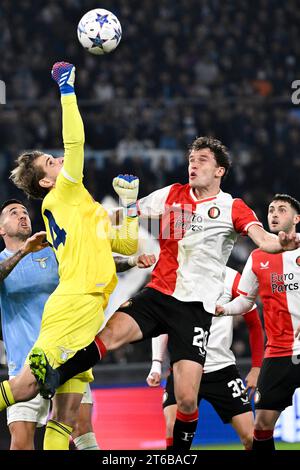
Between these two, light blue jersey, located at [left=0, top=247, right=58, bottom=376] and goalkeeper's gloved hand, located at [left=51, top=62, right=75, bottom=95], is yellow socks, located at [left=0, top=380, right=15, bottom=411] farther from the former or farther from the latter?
goalkeeper's gloved hand, located at [left=51, top=62, right=75, bottom=95]

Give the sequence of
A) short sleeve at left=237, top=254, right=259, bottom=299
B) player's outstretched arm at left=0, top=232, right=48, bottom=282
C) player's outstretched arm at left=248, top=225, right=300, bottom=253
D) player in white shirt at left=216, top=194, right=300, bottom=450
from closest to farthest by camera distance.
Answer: player's outstretched arm at left=248, top=225, right=300, bottom=253 → player's outstretched arm at left=0, top=232, right=48, bottom=282 → player in white shirt at left=216, top=194, right=300, bottom=450 → short sleeve at left=237, top=254, right=259, bottom=299

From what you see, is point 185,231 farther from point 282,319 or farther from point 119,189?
point 282,319

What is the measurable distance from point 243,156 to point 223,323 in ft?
25.9

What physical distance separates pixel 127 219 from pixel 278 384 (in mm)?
1934

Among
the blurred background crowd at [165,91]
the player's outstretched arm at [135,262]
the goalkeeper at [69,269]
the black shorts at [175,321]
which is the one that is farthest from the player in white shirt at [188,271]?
the blurred background crowd at [165,91]

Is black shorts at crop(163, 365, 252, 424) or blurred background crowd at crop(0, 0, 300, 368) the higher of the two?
blurred background crowd at crop(0, 0, 300, 368)

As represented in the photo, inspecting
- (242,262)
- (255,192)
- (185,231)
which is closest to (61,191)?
(185,231)

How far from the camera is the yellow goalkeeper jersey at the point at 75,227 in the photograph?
5.59 metres

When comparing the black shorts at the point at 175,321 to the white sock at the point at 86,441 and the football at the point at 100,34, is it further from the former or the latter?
the football at the point at 100,34

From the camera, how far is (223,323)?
7.55 m

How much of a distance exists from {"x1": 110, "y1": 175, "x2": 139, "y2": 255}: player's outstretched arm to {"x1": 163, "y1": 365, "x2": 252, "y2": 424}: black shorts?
4.92 feet

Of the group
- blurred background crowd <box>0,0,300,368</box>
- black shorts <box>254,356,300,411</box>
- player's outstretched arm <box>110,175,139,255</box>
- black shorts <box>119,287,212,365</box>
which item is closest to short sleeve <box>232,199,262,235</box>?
black shorts <box>119,287,212,365</box>

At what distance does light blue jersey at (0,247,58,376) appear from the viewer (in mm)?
6473

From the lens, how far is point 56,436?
18.3 feet
